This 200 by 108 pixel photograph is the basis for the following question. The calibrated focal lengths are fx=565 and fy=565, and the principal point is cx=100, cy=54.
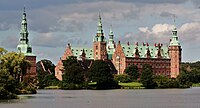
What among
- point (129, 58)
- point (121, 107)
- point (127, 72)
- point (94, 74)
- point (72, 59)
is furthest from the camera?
point (129, 58)

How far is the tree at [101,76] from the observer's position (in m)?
139

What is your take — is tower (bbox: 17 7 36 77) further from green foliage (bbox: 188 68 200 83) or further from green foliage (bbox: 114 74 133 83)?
green foliage (bbox: 188 68 200 83)

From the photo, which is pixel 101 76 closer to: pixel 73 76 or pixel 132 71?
Result: pixel 73 76

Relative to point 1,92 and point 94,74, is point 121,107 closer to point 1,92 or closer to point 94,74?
point 1,92

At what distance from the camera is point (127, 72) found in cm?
18712

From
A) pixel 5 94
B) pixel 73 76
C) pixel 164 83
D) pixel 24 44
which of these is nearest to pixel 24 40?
pixel 24 44

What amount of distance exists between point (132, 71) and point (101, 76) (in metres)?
48.5

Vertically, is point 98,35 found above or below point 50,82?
above

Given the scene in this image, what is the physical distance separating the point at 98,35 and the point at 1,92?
4852 inches

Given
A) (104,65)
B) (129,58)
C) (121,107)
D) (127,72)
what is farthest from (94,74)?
(121,107)

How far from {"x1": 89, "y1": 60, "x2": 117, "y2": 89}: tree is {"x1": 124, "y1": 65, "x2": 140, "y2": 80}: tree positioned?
41558mm

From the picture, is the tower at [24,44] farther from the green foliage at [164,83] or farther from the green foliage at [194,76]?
the green foliage at [194,76]

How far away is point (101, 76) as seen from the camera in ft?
457

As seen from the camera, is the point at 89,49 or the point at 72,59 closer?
the point at 72,59
